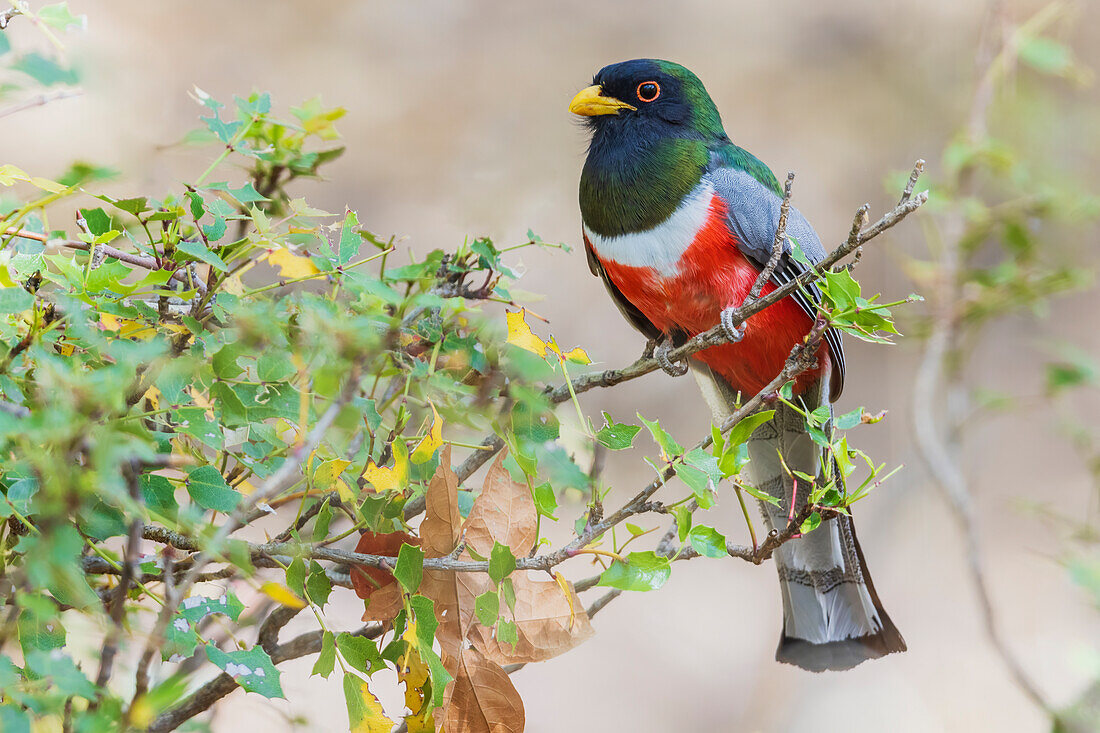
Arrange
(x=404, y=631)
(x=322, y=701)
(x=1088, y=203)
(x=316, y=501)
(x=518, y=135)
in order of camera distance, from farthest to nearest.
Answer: (x=518, y=135), (x=322, y=701), (x=1088, y=203), (x=316, y=501), (x=404, y=631)

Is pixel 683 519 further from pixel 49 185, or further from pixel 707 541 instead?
pixel 49 185

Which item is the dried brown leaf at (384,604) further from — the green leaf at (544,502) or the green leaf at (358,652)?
the green leaf at (544,502)

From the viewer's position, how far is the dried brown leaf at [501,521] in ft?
2.74

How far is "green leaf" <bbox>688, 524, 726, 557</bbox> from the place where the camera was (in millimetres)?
789

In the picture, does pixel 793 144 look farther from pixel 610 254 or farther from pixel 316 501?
pixel 316 501

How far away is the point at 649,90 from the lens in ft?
6.19

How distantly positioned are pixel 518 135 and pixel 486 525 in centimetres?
337

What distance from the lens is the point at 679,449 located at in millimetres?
808

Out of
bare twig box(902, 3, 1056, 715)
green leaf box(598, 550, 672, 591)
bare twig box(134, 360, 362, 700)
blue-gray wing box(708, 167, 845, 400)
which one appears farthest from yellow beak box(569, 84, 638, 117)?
bare twig box(134, 360, 362, 700)

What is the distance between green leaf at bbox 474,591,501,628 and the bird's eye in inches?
52.5

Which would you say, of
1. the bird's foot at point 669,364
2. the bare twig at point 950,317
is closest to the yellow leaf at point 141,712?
the bird's foot at point 669,364

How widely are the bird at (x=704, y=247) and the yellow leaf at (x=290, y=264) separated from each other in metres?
0.84

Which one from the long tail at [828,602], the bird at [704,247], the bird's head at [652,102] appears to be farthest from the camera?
the bird's head at [652,102]

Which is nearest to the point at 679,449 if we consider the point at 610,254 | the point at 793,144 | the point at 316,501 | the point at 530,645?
the point at 530,645
